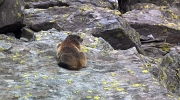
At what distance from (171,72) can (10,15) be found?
23.7 feet

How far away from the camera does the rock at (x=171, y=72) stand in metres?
13.0

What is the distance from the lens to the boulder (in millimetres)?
14102

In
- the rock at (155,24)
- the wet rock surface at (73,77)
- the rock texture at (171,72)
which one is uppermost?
the wet rock surface at (73,77)

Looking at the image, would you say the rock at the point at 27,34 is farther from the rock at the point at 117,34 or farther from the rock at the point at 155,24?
the rock at the point at 155,24

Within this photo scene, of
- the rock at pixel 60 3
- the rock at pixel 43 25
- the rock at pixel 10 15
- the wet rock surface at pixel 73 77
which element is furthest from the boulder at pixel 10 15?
the rock at pixel 60 3

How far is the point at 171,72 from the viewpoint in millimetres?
14133

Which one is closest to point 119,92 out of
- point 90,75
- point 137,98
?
point 137,98

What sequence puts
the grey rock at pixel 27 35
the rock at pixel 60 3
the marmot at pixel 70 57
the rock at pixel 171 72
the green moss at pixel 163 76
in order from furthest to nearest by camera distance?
the rock at pixel 60 3 < the grey rock at pixel 27 35 < the rock at pixel 171 72 < the green moss at pixel 163 76 < the marmot at pixel 70 57

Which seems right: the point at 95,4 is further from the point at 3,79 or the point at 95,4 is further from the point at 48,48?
the point at 3,79

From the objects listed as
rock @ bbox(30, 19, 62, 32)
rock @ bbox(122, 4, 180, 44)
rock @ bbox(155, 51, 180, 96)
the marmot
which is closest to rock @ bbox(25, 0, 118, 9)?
rock @ bbox(122, 4, 180, 44)

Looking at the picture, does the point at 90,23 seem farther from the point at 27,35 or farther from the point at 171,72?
the point at 171,72

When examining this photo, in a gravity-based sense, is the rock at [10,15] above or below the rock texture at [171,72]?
above

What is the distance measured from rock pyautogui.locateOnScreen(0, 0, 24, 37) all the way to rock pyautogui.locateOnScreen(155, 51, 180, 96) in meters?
6.38

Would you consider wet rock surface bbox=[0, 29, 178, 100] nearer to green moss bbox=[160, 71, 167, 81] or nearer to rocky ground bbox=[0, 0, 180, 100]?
rocky ground bbox=[0, 0, 180, 100]
